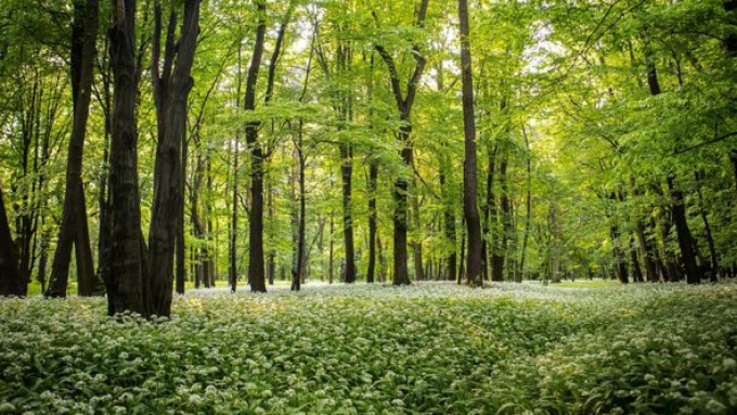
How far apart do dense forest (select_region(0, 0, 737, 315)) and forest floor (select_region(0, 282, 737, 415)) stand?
233 centimetres

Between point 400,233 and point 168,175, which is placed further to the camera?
point 400,233

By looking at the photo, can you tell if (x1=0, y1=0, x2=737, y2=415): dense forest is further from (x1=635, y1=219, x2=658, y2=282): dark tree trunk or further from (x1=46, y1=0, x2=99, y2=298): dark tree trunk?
(x1=635, y1=219, x2=658, y2=282): dark tree trunk

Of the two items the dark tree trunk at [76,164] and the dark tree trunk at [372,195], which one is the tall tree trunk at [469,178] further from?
the dark tree trunk at [76,164]

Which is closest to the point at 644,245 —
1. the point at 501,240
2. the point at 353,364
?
the point at 501,240

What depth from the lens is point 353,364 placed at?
750 cm

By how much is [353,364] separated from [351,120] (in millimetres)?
16124

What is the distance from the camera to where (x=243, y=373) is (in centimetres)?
662

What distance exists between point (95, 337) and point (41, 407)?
257 cm

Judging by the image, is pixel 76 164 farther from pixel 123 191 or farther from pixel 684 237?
pixel 684 237

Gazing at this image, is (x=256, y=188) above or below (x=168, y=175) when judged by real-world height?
above

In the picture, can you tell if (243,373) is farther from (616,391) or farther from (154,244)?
(616,391)

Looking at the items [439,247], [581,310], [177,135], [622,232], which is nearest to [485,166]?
[439,247]

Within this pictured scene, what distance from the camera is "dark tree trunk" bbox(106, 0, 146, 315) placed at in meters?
8.75

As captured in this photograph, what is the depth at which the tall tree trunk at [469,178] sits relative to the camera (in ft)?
61.9
